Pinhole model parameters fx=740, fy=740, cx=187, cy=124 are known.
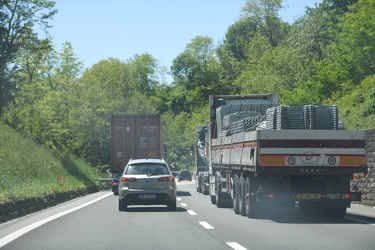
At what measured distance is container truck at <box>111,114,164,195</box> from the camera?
36938mm

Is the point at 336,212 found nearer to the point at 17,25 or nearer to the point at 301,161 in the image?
the point at 301,161

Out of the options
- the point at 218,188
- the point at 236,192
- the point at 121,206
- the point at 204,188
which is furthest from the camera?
the point at 204,188

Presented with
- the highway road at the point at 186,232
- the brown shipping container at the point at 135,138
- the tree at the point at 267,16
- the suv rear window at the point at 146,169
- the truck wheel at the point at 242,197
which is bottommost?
the highway road at the point at 186,232

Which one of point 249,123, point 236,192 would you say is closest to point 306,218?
point 236,192

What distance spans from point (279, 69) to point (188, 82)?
36.1m

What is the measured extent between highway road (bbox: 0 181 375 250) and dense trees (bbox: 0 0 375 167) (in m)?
14.9

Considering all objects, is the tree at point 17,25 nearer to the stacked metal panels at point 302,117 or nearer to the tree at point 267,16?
the stacked metal panels at point 302,117

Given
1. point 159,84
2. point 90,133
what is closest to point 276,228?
point 90,133

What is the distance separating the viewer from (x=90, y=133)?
224 feet

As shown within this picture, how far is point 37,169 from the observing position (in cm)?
3662

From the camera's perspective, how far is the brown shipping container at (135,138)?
121ft

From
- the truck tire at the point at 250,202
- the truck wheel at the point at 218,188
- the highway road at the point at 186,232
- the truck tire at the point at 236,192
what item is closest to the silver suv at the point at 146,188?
the highway road at the point at 186,232

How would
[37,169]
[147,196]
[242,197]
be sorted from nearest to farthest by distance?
[242,197] → [147,196] → [37,169]

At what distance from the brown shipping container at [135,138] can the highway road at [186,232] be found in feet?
57.0
